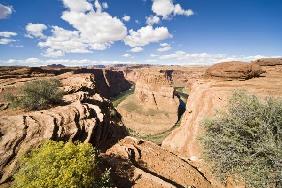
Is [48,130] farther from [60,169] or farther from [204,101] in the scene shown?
[204,101]

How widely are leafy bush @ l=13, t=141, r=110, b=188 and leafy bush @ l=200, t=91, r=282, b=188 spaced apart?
25.3 ft

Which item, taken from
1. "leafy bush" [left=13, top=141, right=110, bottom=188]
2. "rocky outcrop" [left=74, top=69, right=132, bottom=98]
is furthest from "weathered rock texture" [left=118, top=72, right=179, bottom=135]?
"leafy bush" [left=13, top=141, right=110, bottom=188]

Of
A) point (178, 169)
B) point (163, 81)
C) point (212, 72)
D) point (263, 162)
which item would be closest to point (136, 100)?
point (163, 81)

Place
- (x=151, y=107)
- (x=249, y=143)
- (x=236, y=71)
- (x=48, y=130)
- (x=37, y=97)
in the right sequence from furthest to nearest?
(x=151, y=107)
(x=236, y=71)
(x=37, y=97)
(x=48, y=130)
(x=249, y=143)

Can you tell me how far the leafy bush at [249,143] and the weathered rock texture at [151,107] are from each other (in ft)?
188

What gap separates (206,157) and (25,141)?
1219 cm

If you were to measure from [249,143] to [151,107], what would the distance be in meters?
75.0

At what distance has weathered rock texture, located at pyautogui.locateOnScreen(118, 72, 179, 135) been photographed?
80188 millimetres

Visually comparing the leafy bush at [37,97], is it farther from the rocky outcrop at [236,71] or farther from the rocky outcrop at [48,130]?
the rocky outcrop at [236,71]

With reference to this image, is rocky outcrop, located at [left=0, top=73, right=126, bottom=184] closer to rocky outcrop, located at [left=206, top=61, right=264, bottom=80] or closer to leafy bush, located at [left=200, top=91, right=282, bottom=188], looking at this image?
leafy bush, located at [left=200, top=91, right=282, bottom=188]

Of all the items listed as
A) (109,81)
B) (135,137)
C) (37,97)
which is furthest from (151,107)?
(37,97)

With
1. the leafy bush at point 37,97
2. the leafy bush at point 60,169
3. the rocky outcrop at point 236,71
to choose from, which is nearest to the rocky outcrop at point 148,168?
the leafy bush at point 60,169

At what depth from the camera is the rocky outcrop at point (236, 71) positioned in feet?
109

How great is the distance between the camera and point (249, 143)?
16.3 m
